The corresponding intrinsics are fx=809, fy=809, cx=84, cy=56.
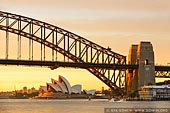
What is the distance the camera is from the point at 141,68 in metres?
164

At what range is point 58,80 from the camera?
18850cm

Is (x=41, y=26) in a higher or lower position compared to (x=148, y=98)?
higher

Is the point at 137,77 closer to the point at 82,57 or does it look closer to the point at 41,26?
the point at 82,57

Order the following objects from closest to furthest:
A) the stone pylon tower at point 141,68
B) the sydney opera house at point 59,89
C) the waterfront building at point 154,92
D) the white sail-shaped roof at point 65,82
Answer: the waterfront building at point 154,92 < the stone pylon tower at point 141,68 < the white sail-shaped roof at point 65,82 < the sydney opera house at point 59,89

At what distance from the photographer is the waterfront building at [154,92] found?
162 meters

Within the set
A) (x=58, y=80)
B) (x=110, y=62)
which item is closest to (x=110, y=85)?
(x=110, y=62)

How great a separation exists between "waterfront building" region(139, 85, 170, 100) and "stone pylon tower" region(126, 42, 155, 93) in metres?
1.76

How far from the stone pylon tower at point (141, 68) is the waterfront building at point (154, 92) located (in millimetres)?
1756

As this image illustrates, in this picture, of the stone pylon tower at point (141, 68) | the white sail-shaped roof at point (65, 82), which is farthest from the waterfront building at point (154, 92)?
the white sail-shaped roof at point (65, 82)

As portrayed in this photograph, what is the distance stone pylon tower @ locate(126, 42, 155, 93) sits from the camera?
6457 inches

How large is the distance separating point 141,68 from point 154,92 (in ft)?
25.5

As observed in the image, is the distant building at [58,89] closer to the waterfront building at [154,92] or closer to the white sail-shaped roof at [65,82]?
the white sail-shaped roof at [65,82]

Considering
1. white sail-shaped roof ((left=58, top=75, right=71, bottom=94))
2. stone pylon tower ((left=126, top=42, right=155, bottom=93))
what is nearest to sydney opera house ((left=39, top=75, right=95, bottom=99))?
white sail-shaped roof ((left=58, top=75, right=71, bottom=94))

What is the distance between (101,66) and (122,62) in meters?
10.6
